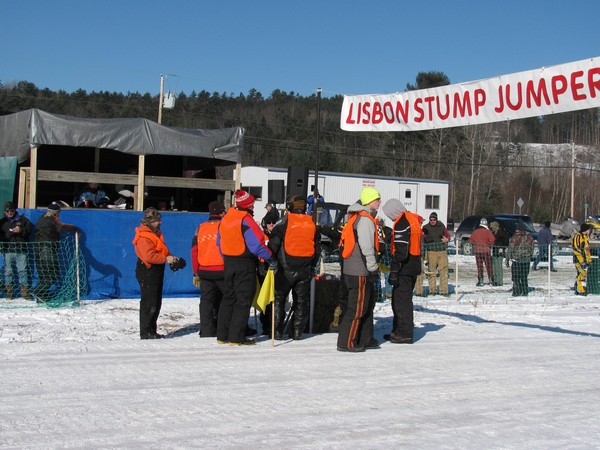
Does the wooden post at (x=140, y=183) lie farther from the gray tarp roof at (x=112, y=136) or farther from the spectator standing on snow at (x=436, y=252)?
the spectator standing on snow at (x=436, y=252)

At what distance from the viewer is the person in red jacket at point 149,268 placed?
9.41 metres

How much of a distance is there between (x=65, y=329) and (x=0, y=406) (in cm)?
414

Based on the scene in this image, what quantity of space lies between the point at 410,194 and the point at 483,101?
2863 cm

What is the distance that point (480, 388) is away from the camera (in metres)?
7.32

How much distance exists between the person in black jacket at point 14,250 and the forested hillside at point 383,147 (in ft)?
143

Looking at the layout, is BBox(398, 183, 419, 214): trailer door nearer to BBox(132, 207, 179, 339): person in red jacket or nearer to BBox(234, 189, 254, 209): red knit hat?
BBox(234, 189, 254, 209): red knit hat

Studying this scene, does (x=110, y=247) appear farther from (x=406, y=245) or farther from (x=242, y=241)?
(x=406, y=245)

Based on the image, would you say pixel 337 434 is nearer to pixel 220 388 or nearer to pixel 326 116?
pixel 220 388

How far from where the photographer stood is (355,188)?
36.9m

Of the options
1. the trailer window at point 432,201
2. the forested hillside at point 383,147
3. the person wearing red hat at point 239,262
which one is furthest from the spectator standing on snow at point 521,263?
the forested hillside at point 383,147

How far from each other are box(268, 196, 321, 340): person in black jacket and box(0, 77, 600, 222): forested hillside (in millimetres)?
45310

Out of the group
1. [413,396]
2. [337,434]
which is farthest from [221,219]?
[337,434]

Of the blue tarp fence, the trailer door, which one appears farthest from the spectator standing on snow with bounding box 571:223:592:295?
the trailer door

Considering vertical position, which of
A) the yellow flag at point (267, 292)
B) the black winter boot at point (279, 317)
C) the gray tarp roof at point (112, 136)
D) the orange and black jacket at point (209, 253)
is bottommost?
the black winter boot at point (279, 317)
